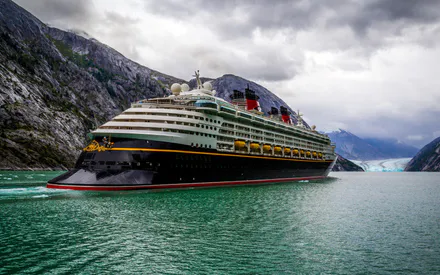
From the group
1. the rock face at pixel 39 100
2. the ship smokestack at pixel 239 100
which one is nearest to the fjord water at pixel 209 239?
the ship smokestack at pixel 239 100

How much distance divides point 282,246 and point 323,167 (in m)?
78.0

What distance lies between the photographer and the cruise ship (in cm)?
3525

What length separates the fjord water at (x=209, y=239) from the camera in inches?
459

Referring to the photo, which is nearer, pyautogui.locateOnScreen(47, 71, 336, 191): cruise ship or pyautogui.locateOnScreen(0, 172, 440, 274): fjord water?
pyautogui.locateOnScreen(0, 172, 440, 274): fjord water

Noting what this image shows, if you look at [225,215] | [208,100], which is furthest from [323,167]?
[225,215]

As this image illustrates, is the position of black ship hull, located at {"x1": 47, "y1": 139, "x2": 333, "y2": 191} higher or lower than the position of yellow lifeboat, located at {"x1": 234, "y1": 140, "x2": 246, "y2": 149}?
lower

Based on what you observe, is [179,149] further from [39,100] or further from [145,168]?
[39,100]

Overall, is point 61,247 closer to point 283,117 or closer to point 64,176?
point 64,176

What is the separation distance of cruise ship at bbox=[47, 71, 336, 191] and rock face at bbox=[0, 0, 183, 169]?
6594cm

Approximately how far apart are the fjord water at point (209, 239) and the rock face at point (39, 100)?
89.7 metres

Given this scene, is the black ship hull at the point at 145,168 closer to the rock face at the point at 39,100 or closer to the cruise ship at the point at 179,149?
the cruise ship at the point at 179,149

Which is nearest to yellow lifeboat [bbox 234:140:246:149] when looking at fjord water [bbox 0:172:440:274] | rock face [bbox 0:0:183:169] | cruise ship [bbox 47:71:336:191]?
cruise ship [bbox 47:71:336:191]

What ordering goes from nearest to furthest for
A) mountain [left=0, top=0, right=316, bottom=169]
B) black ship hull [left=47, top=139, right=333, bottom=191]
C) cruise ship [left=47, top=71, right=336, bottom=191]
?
1. black ship hull [left=47, top=139, right=333, bottom=191]
2. cruise ship [left=47, top=71, right=336, bottom=191]
3. mountain [left=0, top=0, right=316, bottom=169]

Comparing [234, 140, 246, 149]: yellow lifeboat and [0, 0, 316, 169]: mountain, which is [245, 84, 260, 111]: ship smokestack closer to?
[234, 140, 246, 149]: yellow lifeboat
